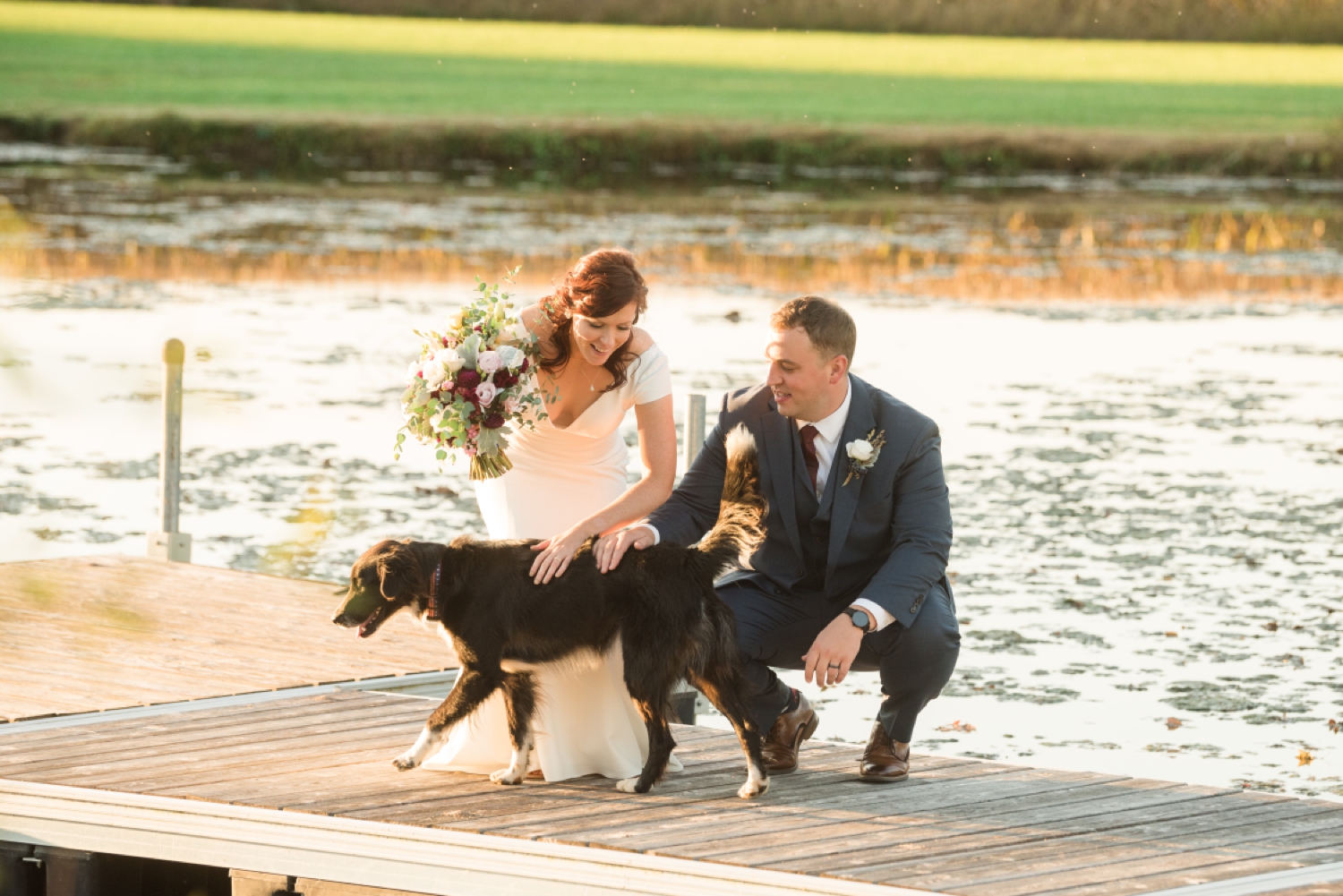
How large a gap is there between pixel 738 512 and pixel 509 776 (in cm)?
93

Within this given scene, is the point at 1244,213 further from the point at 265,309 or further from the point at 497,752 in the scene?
the point at 497,752

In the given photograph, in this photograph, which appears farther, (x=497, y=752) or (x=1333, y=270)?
(x=1333, y=270)

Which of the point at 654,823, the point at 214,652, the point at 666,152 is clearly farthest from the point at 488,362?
the point at 666,152

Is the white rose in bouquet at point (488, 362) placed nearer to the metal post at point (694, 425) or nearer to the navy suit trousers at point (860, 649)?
the navy suit trousers at point (860, 649)

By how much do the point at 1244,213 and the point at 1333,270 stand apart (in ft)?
17.5

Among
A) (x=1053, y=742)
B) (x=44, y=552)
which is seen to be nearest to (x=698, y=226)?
(x=1053, y=742)

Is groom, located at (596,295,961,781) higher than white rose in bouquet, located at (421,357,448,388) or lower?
lower

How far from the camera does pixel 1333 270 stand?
2120 cm

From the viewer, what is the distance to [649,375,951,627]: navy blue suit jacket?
15.9 feet

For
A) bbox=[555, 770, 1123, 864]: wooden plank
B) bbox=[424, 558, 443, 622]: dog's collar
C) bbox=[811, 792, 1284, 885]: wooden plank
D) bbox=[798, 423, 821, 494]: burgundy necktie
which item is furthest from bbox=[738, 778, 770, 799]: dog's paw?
bbox=[424, 558, 443, 622]: dog's collar

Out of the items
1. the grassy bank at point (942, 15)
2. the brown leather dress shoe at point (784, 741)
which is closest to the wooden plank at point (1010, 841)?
the brown leather dress shoe at point (784, 741)

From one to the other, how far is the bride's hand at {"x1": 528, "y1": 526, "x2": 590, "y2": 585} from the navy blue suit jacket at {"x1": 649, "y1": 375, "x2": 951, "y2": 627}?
0.33 m

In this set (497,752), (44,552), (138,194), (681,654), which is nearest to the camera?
(44,552)

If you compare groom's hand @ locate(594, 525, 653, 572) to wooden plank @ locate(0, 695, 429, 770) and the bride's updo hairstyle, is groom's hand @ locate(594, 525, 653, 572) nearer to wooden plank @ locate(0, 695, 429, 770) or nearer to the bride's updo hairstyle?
the bride's updo hairstyle
